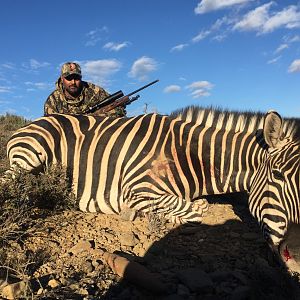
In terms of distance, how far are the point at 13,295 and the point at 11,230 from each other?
1090 mm

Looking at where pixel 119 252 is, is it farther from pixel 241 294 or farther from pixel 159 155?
pixel 159 155

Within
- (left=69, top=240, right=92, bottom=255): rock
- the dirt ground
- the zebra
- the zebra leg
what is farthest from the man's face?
(left=69, top=240, right=92, bottom=255): rock

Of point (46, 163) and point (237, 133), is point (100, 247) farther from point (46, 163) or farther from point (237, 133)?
point (237, 133)

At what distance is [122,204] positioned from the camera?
4.30 meters

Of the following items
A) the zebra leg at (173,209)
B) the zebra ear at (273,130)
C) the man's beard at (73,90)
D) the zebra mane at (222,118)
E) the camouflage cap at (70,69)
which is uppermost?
the camouflage cap at (70,69)

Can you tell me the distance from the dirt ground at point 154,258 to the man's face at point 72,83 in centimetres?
305

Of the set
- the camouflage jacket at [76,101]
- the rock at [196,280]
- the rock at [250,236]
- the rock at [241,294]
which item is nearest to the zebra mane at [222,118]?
the rock at [250,236]

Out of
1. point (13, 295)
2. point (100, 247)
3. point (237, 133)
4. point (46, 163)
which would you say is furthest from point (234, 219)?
point (13, 295)

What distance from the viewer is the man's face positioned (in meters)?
6.66

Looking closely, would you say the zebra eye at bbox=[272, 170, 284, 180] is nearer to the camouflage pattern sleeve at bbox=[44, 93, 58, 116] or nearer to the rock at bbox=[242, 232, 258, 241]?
the rock at bbox=[242, 232, 258, 241]

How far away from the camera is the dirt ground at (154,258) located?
7.93 ft

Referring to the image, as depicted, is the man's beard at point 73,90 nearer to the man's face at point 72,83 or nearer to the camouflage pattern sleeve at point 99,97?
the man's face at point 72,83

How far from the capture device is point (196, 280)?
8.30 feet

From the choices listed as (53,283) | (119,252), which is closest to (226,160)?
(119,252)
